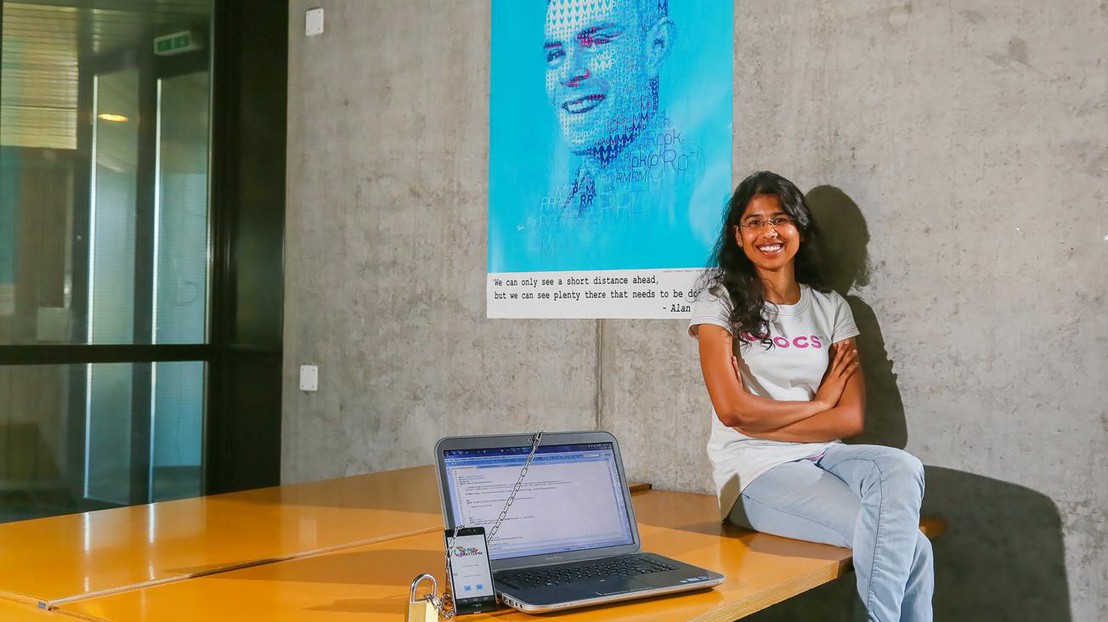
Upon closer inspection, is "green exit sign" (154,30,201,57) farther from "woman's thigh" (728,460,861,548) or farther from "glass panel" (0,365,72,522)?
"woman's thigh" (728,460,861,548)

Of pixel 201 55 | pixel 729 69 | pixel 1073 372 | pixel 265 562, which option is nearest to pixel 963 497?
pixel 1073 372

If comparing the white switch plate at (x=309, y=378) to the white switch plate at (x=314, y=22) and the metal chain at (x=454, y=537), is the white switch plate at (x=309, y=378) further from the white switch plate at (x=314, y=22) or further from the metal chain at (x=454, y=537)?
the metal chain at (x=454, y=537)

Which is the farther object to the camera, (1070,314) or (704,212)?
(704,212)

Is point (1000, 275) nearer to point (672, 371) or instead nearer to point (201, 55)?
point (672, 371)

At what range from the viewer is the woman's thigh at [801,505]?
230 centimetres

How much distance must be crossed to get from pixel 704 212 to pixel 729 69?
17.7 inches

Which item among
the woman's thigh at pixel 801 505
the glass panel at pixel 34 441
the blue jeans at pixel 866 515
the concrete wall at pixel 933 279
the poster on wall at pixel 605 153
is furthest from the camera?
the glass panel at pixel 34 441

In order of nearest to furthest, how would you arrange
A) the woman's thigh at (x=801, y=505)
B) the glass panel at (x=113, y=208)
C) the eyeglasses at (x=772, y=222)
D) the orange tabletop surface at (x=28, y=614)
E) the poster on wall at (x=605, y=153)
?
the orange tabletop surface at (x=28, y=614), the woman's thigh at (x=801, y=505), the eyeglasses at (x=772, y=222), the poster on wall at (x=605, y=153), the glass panel at (x=113, y=208)

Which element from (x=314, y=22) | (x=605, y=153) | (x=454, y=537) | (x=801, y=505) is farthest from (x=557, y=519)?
(x=314, y=22)

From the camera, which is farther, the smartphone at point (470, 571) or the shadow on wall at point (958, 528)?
the shadow on wall at point (958, 528)

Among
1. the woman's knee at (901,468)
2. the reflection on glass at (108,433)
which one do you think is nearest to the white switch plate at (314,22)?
the reflection on glass at (108,433)

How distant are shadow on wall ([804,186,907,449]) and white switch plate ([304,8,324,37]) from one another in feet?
7.87

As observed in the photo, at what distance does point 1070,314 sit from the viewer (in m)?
2.54

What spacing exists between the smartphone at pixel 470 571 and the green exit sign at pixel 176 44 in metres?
3.28
